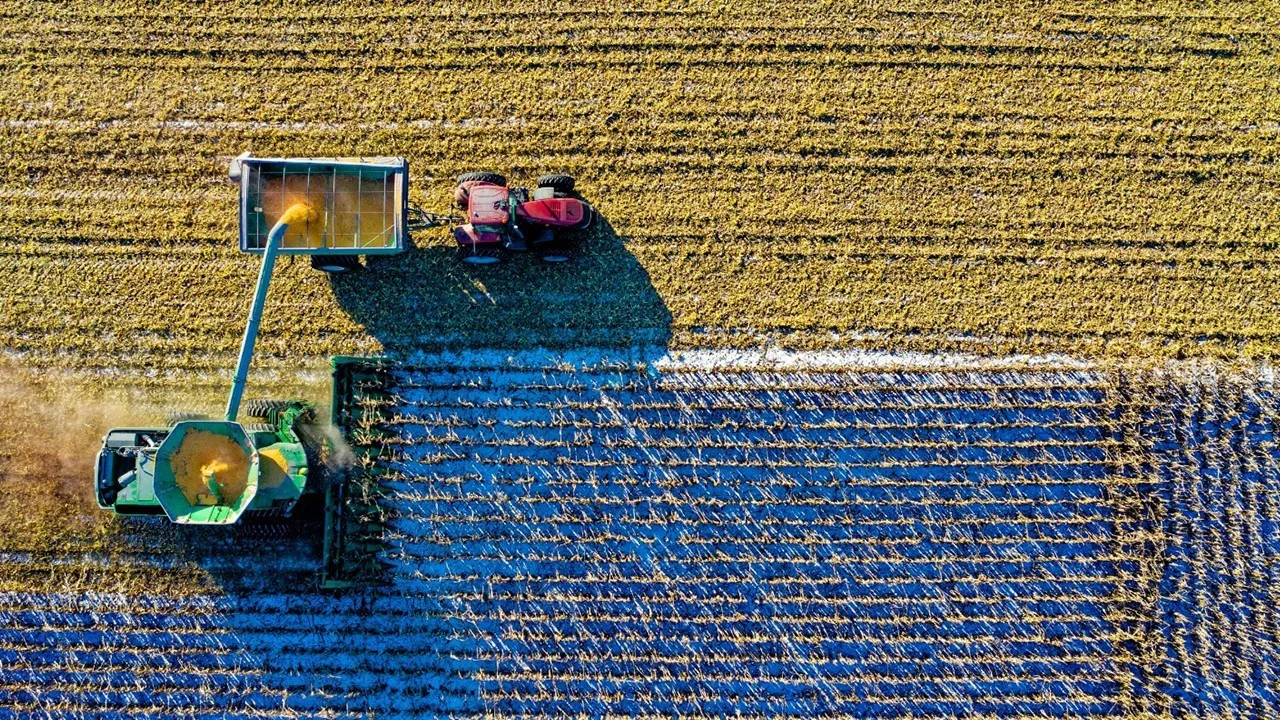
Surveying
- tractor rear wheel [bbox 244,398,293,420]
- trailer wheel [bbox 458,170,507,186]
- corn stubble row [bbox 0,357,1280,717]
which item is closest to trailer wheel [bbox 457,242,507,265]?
trailer wheel [bbox 458,170,507,186]

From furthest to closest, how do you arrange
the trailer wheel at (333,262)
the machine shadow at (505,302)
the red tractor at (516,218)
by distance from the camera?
the machine shadow at (505,302) → the trailer wheel at (333,262) → the red tractor at (516,218)

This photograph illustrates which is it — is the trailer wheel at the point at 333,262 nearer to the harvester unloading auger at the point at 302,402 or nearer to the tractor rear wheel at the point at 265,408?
the harvester unloading auger at the point at 302,402

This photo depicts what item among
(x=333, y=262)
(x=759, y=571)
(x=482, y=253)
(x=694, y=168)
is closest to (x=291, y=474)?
(x=333, y=262)

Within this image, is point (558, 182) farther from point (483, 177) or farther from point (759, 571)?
point (759, 571)

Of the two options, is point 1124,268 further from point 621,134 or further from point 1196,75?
point 621,134

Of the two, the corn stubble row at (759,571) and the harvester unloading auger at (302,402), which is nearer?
the harvester unloading auger at (302,402)

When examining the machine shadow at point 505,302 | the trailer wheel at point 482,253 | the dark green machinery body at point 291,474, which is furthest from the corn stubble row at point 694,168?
the dark green machinery body at point 291,474

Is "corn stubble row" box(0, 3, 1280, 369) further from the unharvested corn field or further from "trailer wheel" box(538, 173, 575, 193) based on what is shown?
"trailer wheel" box(538, 173, 575, 193)
